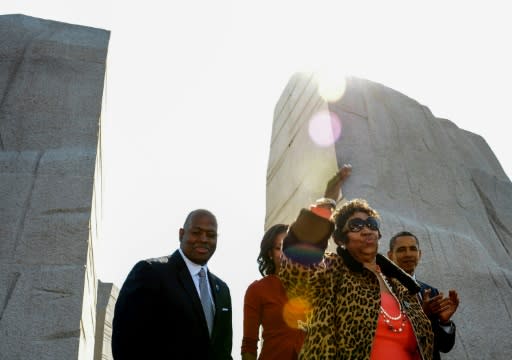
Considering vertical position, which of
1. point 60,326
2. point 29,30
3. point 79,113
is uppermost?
point 29,30

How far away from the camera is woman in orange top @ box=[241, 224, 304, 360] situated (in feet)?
9.04

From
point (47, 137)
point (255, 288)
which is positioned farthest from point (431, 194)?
point (47, 137)

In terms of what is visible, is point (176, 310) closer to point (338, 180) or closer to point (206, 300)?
point (206, 300)

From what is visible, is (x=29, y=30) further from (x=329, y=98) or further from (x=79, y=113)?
(x=329, y=98)

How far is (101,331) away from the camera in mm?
10445

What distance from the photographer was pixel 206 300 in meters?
2.64

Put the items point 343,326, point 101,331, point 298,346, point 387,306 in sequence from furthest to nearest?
point 101,331 → point 298,346 → point 387,306 → point 343,326

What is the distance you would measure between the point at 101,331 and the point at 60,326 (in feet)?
20.7

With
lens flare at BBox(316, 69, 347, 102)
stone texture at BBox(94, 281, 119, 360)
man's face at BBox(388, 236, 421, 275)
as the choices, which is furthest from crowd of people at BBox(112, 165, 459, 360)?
stone texture at BBox(94, 281, 119, 360)

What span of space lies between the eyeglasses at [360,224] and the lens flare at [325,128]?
3805 mm

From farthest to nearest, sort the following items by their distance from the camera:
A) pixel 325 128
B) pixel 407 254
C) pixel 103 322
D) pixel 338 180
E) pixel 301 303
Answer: pixel 103 322 → pixel 325 128 → pixel 338 180 → pixel 407 254 → pixel 301 303

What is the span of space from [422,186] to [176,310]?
4.82 m

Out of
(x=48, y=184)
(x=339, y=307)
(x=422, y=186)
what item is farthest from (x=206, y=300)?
(x=422, y=186)

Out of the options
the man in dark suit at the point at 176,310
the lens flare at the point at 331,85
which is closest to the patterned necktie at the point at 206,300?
the man in dark suit at the point at 176,310
